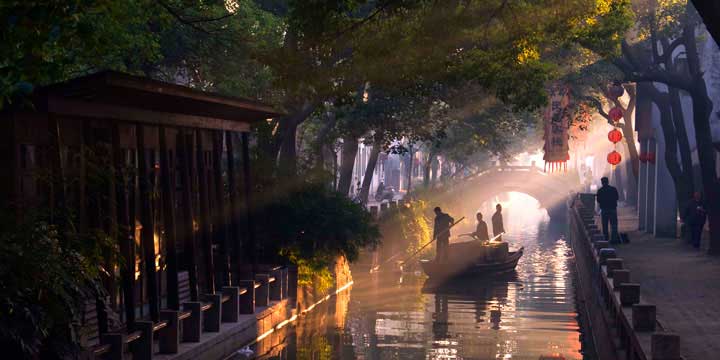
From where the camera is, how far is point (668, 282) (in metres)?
22.5

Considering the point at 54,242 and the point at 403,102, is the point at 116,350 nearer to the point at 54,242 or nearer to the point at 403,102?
the point at 54,242

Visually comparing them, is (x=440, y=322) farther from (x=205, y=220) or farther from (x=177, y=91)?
(x=177, y=91)

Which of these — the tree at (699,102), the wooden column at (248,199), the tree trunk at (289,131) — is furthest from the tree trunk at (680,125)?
the wooden column at (248,199)

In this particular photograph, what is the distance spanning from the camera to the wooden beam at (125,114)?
13164 millimetres

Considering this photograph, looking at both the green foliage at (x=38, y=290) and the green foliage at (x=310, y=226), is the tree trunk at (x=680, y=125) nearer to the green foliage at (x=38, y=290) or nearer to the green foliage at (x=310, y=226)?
the green foliage at (x=310, y=226)

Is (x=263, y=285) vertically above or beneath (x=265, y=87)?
beneath

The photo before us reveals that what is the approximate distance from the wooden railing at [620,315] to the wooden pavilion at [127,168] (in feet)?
19.4

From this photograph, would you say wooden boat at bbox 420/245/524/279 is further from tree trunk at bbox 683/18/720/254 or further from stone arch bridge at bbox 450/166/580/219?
stone arch bridge at bbox 450/166/580/219

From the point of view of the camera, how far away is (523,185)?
75688 millimetres

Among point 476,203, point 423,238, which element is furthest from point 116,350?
point 476,203

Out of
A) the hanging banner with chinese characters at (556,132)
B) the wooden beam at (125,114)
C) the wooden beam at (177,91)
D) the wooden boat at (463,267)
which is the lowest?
the wooden boat at (463,267)

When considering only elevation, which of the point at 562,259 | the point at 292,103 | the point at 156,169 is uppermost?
the point at 292,103

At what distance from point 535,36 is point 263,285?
6.76 m

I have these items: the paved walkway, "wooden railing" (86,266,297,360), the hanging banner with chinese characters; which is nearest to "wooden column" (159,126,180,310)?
"wooden railing" (86,266,297,360)
